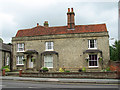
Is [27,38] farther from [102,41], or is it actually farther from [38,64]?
[102,41]

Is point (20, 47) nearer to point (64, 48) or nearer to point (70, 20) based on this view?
point (64, 48)

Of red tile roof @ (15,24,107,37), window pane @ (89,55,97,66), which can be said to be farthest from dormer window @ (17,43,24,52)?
window pane @ (89,55,97,66)

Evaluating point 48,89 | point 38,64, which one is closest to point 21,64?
point 38,64

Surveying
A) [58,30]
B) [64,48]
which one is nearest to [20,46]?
[58,30]

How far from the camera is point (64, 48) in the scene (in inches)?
1067

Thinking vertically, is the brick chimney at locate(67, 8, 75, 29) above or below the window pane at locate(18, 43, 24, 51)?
above

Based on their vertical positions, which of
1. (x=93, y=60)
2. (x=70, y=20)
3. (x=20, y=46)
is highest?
(x=70, y=20)

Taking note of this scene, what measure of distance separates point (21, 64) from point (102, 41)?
51.5ft

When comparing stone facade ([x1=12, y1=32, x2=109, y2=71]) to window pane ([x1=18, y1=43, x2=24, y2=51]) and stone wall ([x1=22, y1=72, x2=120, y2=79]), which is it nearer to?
window pane ([x1=18, y1=43, x2=24, y2=51])

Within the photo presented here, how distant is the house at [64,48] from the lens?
83.5 feet

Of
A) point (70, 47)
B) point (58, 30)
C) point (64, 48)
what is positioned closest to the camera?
point (70, 47)

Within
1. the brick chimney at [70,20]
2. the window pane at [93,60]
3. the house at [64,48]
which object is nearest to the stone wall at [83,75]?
the house at [64,48]

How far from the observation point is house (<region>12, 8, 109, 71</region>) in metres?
25.5

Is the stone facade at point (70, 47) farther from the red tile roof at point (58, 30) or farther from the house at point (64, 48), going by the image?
the red tile roof at point (58, 30)
